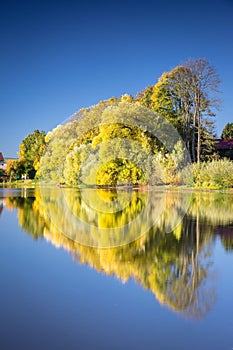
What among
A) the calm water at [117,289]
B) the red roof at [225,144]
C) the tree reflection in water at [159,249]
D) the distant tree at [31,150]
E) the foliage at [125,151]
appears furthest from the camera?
the distant tree at [31,150]

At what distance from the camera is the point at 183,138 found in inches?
1198

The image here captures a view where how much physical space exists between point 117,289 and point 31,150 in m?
46.4

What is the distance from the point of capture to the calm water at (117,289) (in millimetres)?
2695

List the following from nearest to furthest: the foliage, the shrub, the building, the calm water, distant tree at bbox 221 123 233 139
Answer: the calm water → the shrub → the foliage → the building → distant tree at bbox 221 123 233 139

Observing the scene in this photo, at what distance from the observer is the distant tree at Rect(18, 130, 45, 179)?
4691cm

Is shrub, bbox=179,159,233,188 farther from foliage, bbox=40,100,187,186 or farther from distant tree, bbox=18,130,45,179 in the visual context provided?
distant tree, bbox=18,130,45,179

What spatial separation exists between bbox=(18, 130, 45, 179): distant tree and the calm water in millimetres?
37654

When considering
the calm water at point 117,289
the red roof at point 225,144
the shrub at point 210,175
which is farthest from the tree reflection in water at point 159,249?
the red roof at point 225,144

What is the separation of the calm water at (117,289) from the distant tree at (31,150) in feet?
124

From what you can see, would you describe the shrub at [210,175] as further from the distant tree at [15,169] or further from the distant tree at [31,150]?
the distant tree at [15,169]

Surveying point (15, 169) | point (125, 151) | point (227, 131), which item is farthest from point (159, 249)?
point (227, 131)

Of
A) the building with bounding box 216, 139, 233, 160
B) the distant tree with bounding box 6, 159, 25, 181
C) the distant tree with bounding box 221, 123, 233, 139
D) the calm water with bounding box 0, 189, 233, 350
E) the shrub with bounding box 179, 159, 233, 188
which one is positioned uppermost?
the distant tree with bounding box 221, 123, 233, 139

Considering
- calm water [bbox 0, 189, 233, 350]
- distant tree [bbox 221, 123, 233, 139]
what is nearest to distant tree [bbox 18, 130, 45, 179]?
distant tree [bbox 221, 123, 233, 139]

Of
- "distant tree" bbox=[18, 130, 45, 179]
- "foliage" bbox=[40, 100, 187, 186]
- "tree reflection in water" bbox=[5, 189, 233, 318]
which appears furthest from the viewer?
"distant tree" bbox=[18, 130, 45, 179]
